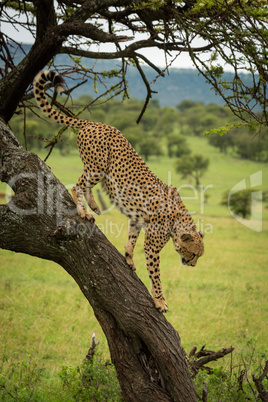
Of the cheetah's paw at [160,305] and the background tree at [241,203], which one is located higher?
the background tree at [241,203]

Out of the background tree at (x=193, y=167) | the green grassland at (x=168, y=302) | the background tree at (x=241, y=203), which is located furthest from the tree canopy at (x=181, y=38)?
the background tree at (x=193, y=167)

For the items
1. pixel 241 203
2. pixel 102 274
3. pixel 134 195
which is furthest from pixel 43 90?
pixel 241 203

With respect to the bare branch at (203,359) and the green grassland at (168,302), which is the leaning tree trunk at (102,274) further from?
the green grassland at (168,302)

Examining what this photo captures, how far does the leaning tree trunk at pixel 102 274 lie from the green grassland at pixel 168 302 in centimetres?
149

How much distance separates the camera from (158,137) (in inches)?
2501

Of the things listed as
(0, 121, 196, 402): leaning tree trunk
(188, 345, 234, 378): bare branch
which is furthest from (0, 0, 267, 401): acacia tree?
(188, 345, 234, 378): bare branch

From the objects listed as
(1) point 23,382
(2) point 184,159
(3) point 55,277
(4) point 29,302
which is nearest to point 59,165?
(2) point 184,159

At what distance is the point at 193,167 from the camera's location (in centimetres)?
4488

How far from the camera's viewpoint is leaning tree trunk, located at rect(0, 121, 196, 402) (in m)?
4.57

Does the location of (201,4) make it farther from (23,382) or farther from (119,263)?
(23,382)

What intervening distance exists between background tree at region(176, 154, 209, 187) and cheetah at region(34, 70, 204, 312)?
1453 inches

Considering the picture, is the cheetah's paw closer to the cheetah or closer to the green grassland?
the cheetah

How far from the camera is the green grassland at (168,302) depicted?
813 cm

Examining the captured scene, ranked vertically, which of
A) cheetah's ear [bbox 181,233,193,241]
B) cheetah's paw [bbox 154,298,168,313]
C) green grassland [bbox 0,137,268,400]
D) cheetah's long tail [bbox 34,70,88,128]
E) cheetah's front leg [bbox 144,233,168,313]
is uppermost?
cheetah's long tail [bbox 34,70,88,128]
